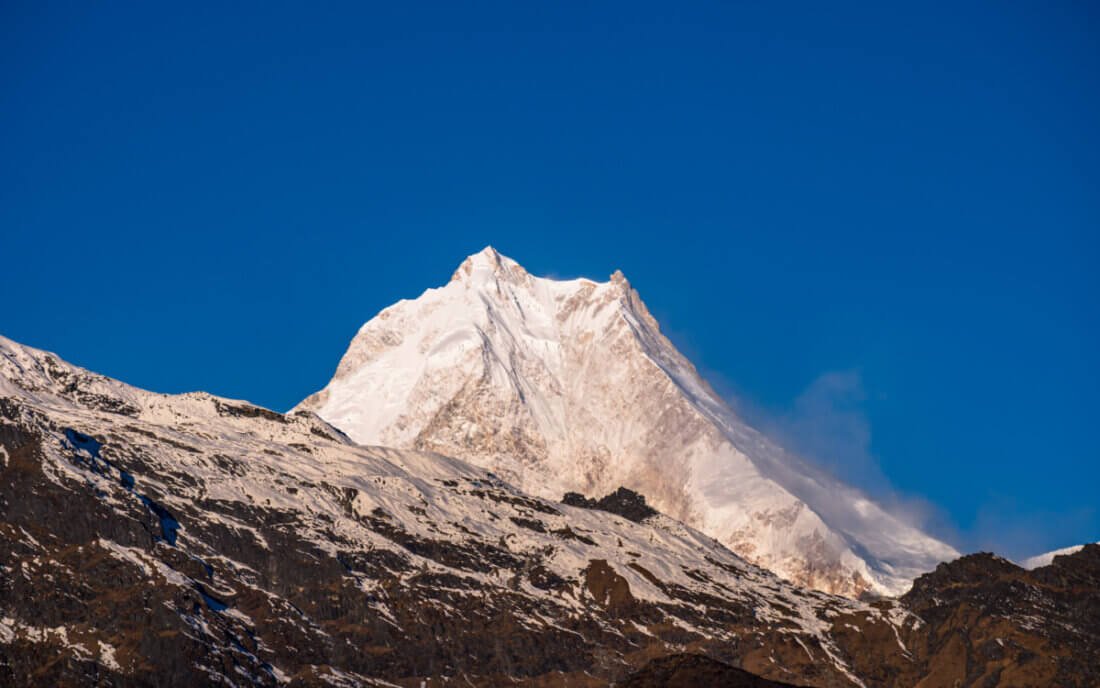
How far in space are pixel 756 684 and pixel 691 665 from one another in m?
9.00

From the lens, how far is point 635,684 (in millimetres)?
185125

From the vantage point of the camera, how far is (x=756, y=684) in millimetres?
182750

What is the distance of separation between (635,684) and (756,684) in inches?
376

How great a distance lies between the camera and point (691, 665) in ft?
625

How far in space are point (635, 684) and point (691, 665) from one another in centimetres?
718
